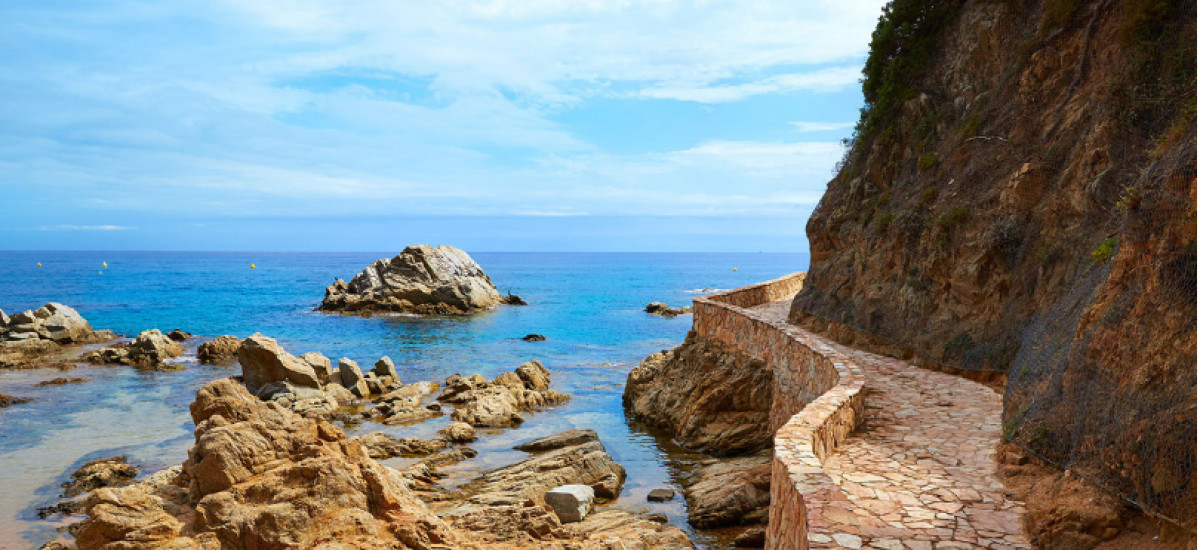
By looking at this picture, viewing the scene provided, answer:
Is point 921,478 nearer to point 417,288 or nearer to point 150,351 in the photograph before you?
point 150,351

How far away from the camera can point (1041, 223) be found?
1283cm

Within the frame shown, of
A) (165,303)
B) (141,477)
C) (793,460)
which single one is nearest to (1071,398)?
(793,460)

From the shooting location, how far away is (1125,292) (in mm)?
7055

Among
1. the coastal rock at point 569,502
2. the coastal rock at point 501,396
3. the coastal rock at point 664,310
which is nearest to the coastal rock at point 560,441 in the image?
the coastal rock at point 501,396

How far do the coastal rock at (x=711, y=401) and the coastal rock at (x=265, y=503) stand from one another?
9.20m

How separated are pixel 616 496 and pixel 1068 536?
9616 millimetres

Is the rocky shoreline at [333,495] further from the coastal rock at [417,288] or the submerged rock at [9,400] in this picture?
the coastal rock at [417,288]

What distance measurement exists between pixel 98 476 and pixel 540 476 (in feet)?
32.6

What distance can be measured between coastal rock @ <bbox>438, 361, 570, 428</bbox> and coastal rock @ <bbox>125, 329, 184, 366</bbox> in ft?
50.0

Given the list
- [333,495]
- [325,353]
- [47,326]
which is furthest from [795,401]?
[47,326]

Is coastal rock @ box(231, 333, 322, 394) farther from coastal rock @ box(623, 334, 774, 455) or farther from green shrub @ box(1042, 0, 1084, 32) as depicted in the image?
green shrub @ box(1042, 0, 1084, 32)

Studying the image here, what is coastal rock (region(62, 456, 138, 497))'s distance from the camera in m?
15.3


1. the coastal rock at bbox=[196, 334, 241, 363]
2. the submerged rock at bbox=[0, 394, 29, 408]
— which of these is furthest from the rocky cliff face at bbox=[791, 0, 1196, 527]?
the coastal rock at bbox=[196, 334, 241, 363]

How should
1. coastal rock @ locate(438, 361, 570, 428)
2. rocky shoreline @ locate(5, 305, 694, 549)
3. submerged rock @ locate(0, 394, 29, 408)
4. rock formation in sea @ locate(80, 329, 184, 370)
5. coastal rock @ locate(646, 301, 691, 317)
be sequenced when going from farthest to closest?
coastal rock @ locate(646, 301, 691, 317), rock formation in sea @ locate(80, 329, 184, 370), submerged rock @ locate(0, 394, 29, 408), coastal rock @ locate(438, 361, 570, 428), rocky shoreline @ locate(5, 305, 694, 549)
